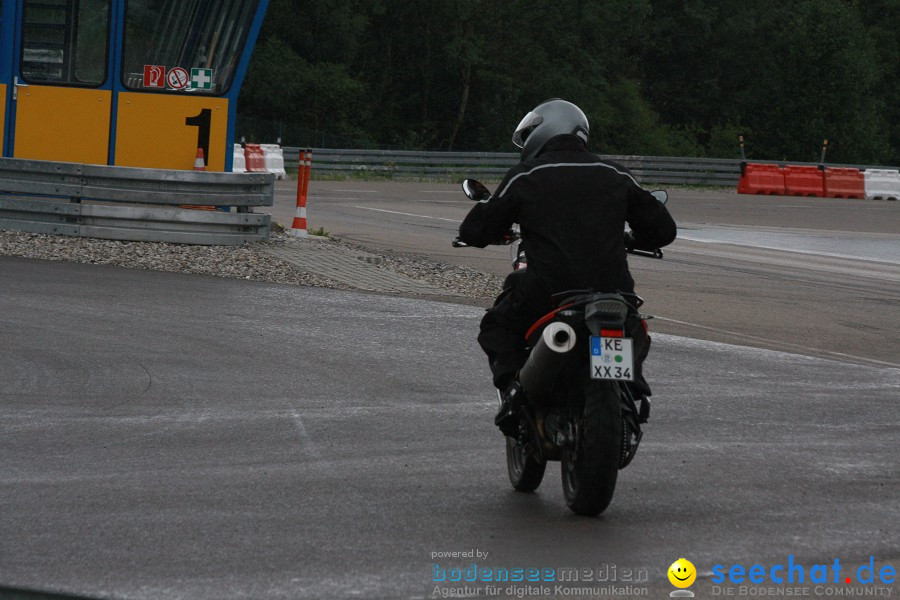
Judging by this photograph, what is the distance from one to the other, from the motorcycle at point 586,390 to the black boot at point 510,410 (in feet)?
0.08

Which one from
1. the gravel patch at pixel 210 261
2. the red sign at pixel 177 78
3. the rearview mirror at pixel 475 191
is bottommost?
the gravel patch at pixel 210 261

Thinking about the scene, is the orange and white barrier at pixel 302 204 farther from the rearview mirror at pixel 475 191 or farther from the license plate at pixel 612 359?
the license plate at pixel 612 359

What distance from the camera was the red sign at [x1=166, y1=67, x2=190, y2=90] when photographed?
650 inches

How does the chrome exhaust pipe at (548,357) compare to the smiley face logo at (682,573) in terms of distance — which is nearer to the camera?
the smiley face logo at (682,573)

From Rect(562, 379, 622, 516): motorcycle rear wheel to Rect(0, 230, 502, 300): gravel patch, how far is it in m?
7.95

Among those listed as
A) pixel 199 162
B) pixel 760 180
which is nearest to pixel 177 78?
pixel 199 162

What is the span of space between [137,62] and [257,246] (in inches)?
112

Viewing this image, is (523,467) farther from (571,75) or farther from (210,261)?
(571,75)

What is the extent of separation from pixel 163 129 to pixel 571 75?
45335 millimetres

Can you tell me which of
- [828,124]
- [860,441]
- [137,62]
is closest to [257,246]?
[137,62]

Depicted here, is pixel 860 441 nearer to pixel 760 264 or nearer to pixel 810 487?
pixel 810 487

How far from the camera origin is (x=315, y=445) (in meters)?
6.99

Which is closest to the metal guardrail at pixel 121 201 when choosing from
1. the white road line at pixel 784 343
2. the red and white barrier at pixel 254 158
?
the white road line at pixel 784 343

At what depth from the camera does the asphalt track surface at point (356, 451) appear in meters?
4.98
